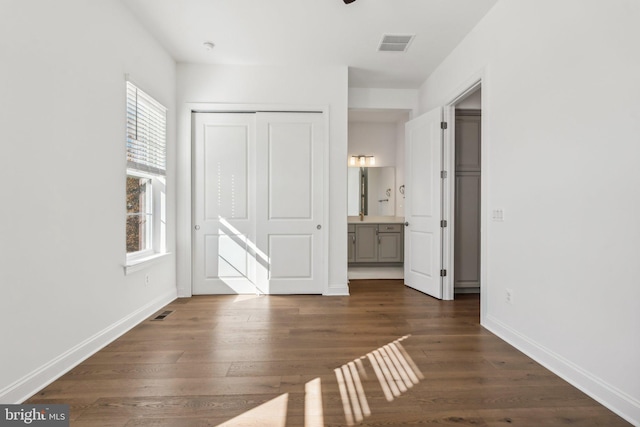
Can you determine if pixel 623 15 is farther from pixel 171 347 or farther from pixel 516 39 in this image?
pixel 171 347

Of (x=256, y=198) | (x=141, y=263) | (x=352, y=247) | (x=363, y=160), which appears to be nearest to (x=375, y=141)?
(x=363, y=160)

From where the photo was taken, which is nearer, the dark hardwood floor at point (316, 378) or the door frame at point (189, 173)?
the dark hardwood floor at point (316, 378)

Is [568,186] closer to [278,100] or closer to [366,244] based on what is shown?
[278,100]

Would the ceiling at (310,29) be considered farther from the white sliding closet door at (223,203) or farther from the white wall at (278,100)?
the white sliding closet door at (223,203)

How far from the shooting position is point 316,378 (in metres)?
2.00

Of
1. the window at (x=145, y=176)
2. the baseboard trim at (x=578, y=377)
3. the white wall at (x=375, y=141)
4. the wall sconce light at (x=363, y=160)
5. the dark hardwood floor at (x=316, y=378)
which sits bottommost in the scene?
the dark hardwood floor at (x=316, y=378)

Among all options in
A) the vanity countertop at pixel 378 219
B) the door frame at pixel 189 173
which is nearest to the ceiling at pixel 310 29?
the door frame at pixel 189 173

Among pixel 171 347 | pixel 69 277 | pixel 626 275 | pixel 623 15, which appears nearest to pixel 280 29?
pixel 623 15

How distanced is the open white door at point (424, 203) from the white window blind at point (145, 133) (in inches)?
125

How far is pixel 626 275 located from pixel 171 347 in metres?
2.98

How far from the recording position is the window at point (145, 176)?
2994 millimetres

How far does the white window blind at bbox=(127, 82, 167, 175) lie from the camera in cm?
294

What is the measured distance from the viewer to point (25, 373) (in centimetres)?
176

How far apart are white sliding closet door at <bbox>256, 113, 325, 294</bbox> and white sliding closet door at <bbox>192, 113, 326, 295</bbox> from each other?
1 centimetres
